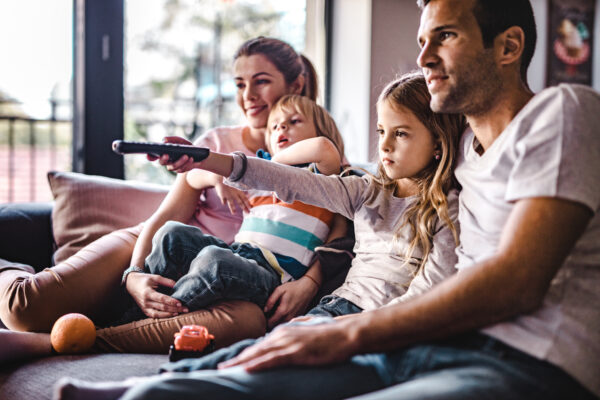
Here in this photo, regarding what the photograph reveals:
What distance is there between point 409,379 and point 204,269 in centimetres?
68

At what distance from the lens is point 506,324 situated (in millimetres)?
927

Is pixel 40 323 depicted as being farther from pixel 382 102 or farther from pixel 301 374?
pixel 382 102

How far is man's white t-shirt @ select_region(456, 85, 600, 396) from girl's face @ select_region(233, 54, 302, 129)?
1107 millimetres

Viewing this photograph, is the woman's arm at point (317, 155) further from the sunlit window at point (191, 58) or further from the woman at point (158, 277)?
the sunlit window at point (191, 58)

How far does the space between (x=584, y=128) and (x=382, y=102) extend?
629 mm

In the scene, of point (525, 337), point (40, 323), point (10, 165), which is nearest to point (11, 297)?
point (40, 323)

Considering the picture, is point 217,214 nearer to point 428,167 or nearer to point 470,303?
point 428,167

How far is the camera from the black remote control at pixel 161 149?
1.16m

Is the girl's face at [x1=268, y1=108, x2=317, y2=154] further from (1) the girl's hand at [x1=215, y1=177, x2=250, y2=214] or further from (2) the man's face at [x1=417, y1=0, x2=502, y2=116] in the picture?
(2) the man's face at [x1=417, y1=0, x2=502, y2=116]

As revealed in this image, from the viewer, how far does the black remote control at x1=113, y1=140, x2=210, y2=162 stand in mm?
1156

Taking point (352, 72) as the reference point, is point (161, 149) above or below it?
below

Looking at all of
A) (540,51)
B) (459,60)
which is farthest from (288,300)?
(540,51)

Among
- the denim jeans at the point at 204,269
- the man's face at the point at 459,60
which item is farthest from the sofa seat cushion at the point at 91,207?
the man's face at the point at 459,60

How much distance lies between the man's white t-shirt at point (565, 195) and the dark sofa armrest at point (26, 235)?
62.9 inches
